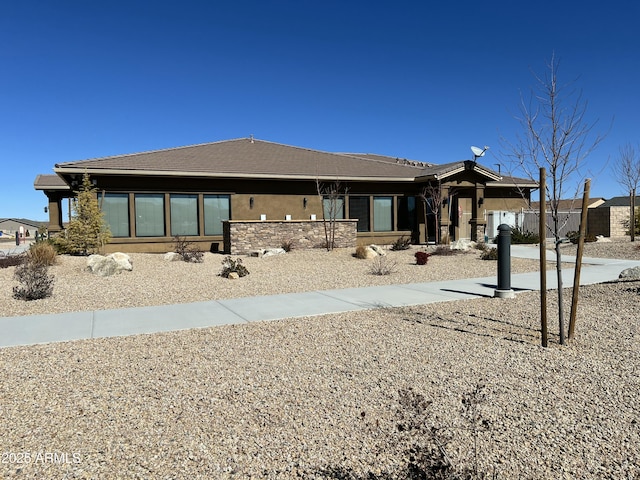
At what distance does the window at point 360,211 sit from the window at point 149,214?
838 centimetres

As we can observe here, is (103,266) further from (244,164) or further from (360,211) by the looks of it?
(360,211)

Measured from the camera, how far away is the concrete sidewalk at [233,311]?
692 centimetres

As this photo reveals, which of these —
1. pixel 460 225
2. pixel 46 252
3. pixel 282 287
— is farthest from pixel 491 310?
pixel 460 225

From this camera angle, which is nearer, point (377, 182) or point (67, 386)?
point (67, 386)

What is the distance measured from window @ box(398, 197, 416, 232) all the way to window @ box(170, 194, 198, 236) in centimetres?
964

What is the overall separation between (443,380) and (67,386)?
3793 mm

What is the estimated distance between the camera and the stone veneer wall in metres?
17.7

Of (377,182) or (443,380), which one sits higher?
(377,182)

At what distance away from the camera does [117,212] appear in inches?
714

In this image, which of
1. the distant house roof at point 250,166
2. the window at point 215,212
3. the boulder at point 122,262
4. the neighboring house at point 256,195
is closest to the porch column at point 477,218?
the neighboring house at point 256,195

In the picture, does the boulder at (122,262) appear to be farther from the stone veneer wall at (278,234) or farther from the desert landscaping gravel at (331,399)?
the desert landscaping gravel at (331,399)

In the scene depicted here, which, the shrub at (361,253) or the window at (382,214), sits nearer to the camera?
the shrub at (361,253)

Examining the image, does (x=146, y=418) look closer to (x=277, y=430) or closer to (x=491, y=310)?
(x=277, y=430)

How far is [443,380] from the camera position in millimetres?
4664
